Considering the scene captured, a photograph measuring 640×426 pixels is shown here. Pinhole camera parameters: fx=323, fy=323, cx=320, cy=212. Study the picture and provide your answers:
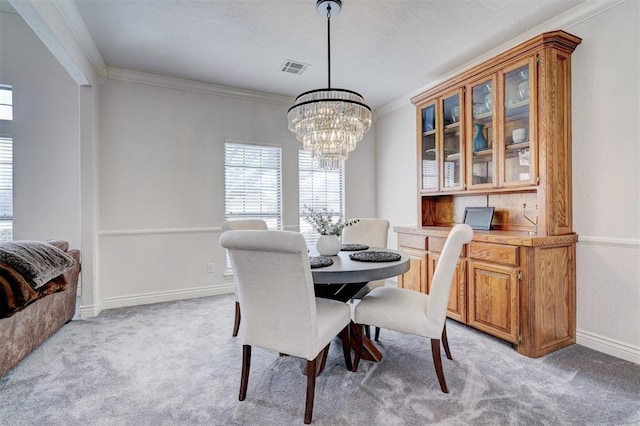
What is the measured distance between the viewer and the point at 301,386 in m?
2.01

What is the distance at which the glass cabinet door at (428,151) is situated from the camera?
138 inches

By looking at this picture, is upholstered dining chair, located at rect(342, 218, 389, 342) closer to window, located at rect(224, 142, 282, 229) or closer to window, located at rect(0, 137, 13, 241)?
window, located at rect(224, 142, 282, 229)

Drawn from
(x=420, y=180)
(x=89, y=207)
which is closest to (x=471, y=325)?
(x=420, y=180)

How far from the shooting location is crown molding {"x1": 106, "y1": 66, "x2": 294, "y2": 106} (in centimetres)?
362

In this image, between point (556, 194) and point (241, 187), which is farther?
point (241, 187)

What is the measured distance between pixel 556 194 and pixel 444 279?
132 centimetres

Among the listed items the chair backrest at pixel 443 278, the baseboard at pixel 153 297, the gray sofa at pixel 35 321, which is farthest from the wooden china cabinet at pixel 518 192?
the gray sofa at pixel 35 321

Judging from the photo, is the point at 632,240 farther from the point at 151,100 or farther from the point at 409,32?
the point at 151,100

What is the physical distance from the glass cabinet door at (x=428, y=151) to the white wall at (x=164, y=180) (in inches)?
79.2

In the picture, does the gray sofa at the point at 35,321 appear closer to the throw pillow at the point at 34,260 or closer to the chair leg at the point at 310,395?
the throw pillow at the point at 34,260

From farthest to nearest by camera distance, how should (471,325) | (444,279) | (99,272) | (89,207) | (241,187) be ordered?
(241,187), (99,272), (89,207), (471,325), (444,279)

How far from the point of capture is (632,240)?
2.27 metres

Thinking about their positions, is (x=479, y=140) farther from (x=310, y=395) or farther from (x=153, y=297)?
(x=153, y=297)

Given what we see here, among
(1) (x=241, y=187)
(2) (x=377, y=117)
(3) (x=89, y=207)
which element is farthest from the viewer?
(2) (x=377, y=117)
